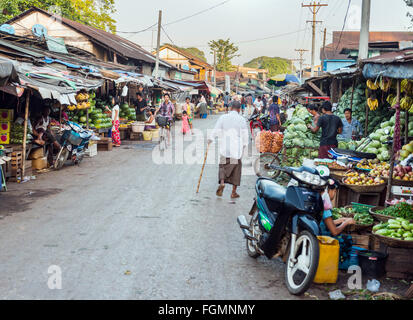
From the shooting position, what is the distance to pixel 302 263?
14.2 feet

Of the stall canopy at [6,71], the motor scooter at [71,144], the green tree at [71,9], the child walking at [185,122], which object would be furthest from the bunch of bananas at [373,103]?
the green tree at [71,9]

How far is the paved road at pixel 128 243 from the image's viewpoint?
432cm

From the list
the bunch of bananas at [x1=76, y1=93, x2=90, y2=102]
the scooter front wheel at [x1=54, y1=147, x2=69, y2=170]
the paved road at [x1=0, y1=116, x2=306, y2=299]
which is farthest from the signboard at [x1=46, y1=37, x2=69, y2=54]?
the paved road at [x1=0, y1=116, x2=306, y2=299]

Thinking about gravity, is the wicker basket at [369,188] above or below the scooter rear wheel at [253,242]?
above

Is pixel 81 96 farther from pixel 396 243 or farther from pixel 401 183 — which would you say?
pixel 396 243

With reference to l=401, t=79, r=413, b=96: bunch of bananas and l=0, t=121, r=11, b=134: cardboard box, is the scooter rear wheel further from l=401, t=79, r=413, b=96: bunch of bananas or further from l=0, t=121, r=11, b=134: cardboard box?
l=0, t=121, r=11, b=134: cardboard box

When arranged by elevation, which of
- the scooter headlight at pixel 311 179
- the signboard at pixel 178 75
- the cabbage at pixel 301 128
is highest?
the signboard at pixel 178 75

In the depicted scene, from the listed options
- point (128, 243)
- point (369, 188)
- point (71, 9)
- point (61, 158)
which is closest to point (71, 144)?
point (61, 158)

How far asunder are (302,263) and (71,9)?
4197 centimetres

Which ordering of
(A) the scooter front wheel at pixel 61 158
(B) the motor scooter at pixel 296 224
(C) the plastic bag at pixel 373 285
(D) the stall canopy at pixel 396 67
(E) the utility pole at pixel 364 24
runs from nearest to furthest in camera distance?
(B) the motor scooter at pixel 296 224, (C) the plastic bag at pixel 373 285, (D) the stall canopy at pixel 396 67, (A) the scooter front wheel at pixel 61 158, (E) the utility pole at pixel 364 24

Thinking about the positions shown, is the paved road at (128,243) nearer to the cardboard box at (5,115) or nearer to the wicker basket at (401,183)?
the cardboard box at (5,115)

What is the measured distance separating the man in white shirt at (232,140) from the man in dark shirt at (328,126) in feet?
6.54
